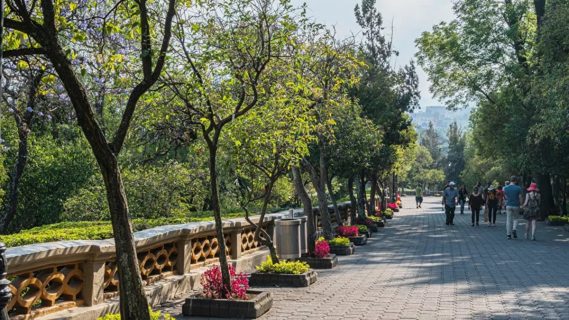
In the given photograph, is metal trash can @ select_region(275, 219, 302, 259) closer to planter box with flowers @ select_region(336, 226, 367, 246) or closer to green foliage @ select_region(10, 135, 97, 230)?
planter box with flowers @ select_region(336, 226, 367, 246)

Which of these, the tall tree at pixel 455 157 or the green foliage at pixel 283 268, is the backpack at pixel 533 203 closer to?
the green foliage at pixel 283 268

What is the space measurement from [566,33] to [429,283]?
13.0 meters

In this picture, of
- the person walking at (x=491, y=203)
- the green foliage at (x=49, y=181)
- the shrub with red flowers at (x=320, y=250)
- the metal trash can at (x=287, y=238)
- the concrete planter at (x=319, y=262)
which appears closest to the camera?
the metal trash can at (x=287, y=238)

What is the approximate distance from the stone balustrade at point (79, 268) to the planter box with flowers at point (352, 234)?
28.6ft

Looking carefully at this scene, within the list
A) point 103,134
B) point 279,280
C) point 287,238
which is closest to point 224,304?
point 279,280

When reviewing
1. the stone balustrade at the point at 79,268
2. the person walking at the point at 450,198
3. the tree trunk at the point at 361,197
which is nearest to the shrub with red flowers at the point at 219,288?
the stone balustrade at the point at 79,268

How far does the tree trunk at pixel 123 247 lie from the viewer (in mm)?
Answer: 4996

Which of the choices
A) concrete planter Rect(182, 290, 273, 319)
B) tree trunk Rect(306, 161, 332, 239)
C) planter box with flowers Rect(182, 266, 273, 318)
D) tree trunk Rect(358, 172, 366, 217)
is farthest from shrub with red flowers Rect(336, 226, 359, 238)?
concrete planter Rect(182, 290, 273, 319)

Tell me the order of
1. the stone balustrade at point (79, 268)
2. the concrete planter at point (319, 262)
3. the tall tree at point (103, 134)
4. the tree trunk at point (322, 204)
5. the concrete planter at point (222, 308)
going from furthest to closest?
the tree trunk at point (322, 204) → the concrete planter at point (319, 262) → the concrete planter at point (222, 308) → the stone balustrade at point (79, 268) → the tall tree at point (103, 134)

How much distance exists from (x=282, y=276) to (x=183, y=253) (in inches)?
71.6

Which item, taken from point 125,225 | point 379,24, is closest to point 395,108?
point 379,24

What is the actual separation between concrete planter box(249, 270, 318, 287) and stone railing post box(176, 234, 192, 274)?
1318mm

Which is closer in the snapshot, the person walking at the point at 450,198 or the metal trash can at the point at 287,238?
the metal trash can at the point at 287,238

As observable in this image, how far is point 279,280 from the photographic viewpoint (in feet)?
33.0
